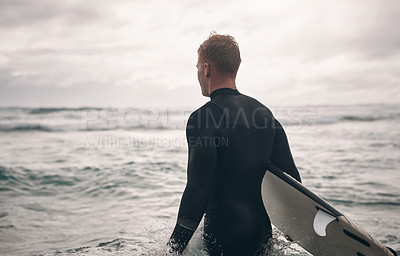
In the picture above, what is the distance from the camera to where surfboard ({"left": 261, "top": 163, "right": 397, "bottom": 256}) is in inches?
97.3

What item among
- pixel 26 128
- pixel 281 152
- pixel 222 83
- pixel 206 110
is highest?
pixel 222 83

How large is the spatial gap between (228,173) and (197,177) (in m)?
0.24

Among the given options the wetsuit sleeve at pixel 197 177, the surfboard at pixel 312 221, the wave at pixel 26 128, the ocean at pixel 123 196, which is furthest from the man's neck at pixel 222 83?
the wave at pixel 26 128

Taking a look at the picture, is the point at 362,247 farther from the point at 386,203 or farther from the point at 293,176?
the point at 386,203

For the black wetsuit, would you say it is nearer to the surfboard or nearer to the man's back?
the man's back

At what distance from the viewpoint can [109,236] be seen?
17.6ft

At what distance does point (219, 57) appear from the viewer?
2.36 metres

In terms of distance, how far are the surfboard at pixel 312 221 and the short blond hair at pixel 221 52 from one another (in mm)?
778

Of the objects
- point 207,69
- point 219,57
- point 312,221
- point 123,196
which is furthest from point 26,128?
point 312,221

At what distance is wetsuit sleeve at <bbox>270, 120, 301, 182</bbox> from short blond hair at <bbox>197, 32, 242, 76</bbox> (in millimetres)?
561

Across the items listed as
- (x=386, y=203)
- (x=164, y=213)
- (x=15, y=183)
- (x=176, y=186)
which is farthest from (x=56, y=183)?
(x=386, y=203)

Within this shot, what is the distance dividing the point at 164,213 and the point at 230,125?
4566 mm

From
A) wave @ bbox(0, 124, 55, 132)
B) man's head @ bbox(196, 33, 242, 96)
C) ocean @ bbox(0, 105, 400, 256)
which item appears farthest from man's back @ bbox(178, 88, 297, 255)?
wave @ bbox(0, 124, 55, 132)

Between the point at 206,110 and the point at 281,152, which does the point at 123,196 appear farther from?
the point at 206,110
